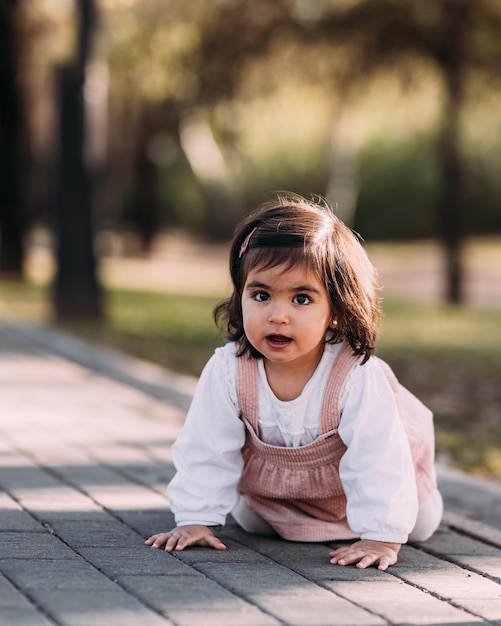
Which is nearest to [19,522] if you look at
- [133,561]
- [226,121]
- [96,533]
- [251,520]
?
[96,533]

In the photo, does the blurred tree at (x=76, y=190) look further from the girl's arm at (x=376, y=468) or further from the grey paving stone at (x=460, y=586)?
the grey paving stone at (x=460, y=586)

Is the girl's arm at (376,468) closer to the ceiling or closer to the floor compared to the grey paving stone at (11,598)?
closer to the ceiling

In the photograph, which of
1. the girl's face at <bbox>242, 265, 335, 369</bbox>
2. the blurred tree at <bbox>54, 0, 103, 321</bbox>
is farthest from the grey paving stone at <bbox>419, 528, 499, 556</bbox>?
the blurred tree at <bbox>54, 0, 103, 321</bbox>

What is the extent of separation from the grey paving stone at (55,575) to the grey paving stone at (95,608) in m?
0.05

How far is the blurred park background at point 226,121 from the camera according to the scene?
1033 cm

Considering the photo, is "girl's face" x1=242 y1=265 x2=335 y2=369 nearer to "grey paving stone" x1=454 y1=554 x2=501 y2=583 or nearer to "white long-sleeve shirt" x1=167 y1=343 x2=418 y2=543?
"white long-sleeve shirt" x1=167 y1=343 x2=418 y2=543

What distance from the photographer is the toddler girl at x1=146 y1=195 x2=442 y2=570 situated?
3406 millimetres

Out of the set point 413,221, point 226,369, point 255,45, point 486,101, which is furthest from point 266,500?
point 413,221

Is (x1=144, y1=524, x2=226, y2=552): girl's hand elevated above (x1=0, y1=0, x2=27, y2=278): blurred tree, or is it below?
below

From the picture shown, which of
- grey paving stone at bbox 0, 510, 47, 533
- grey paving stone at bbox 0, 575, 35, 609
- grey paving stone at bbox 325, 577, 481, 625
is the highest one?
grey paving stone at bbox 0, 575, 35, 609

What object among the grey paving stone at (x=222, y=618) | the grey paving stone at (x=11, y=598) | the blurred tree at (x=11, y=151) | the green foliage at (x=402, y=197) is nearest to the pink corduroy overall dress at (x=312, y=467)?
the grey paving stone at (x=222, y=618)

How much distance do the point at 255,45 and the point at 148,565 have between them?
39.9ft

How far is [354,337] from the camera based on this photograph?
11.7 feet

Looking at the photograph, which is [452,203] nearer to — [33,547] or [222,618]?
[33,547]
